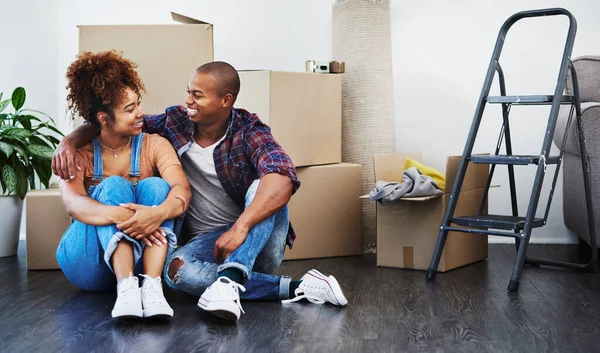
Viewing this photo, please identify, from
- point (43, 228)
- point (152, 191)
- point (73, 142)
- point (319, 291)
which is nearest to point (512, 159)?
point (319, 291)

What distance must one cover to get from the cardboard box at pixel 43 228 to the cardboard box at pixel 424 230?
1.20 metres

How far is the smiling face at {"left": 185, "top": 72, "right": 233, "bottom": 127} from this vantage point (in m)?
2.30

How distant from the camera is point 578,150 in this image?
2889 mm

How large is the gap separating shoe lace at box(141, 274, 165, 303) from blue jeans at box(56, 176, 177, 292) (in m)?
0.11

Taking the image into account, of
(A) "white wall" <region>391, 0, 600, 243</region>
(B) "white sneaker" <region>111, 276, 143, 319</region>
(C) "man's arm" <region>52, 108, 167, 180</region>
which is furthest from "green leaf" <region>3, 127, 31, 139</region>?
(A) "white wall" <region>391, 0, 600, 243</region>

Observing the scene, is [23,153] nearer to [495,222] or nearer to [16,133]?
[16,133]

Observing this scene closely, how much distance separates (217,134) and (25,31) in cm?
181

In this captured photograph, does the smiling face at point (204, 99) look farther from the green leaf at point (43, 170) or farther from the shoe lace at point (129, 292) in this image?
the green leaf at point (43, 170)

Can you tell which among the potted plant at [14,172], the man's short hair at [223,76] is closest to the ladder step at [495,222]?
the man's short hair at [223,76]

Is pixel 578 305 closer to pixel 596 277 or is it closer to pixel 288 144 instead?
pixel 596 277

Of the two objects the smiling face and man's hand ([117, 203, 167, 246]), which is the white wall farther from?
man's hand ([117, 203, 167, 246])

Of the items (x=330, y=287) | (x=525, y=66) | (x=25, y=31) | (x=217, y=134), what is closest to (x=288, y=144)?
(x=217, y=134)

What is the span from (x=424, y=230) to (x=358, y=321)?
3.04 feet

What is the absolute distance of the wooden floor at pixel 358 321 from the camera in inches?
70.5
